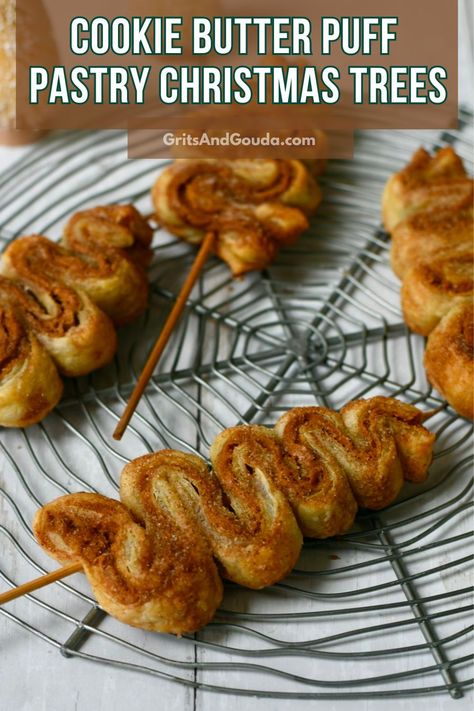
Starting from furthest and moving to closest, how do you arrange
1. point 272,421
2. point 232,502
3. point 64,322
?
point 272,421 < point 64,322 < point 232,502

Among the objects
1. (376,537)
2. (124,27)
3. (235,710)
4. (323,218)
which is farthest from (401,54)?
(235,710)

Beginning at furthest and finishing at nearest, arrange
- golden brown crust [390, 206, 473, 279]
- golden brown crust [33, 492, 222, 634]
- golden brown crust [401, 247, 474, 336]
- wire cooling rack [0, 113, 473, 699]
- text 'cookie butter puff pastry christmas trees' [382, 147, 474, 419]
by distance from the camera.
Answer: golden brown crust [390, 206, 473, 279] → golden brown crust [401, 247, 474, 336] → text 'cookie butter puff pastry christmas trees' [382, 147, 474, 419] → wire cooling rack [0, 113, 473, 699] → golden brown crust [33, 492, 222, 634]

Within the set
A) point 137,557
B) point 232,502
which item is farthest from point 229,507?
point 137,557

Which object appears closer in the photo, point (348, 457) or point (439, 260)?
point (348, 457)

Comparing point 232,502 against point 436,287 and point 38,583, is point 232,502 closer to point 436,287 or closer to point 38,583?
point 38,583

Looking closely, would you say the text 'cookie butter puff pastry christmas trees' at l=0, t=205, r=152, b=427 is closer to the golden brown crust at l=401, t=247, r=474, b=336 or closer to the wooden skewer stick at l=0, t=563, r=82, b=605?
the wooden skewer stick at l=0, t=563, r=82, b=605

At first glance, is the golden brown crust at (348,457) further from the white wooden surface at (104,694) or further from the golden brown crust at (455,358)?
the white wooden surface at (104,694)

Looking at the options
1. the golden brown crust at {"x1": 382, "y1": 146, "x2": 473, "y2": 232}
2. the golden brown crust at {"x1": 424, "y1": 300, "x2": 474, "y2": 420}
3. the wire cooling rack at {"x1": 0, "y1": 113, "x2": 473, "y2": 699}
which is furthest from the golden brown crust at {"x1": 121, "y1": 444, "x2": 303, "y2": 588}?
the golden brown crust at {"x1": 382, "y1": 146, "x2": 473, "y2": 232}
